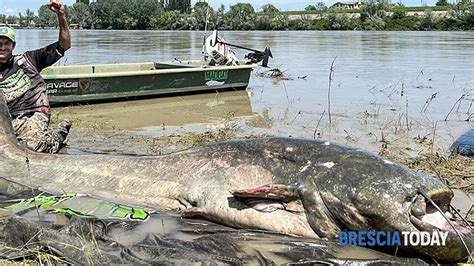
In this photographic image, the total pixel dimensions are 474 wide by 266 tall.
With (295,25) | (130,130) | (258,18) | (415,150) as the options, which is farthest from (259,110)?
(295,25)

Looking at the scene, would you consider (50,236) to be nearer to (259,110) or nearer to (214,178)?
(214,178)

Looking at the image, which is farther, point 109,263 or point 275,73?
point 275,73

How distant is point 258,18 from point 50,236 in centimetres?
7022

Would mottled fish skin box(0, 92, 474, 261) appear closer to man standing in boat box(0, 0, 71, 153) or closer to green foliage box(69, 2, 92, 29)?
man standing in boat box(0, 0, 71, 153)

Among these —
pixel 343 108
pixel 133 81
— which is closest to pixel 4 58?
pixel 133 81

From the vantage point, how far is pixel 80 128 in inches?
367

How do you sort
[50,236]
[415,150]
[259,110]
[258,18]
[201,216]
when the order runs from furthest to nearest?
[258,18]
[259,110]
[415,150]
[201,216]
[50,236]

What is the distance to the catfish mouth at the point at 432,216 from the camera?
3465 mm

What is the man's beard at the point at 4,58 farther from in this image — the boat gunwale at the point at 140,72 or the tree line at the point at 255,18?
the tree line at the point at 255,18

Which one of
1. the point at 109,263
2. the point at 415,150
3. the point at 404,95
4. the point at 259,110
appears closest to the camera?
the point at 109,263

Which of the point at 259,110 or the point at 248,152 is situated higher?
the point at 248,152
